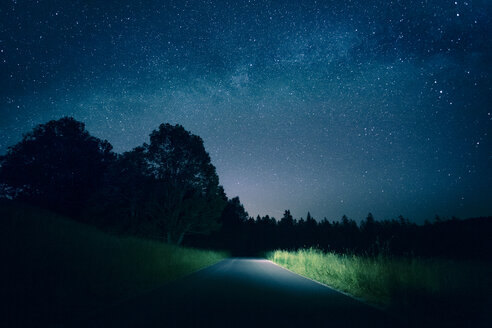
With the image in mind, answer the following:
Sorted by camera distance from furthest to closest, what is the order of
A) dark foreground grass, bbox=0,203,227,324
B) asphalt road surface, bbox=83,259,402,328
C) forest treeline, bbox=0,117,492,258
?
forest treeline, bbox=0,117,492,258 → dark foreground grass, bbox=0,203,227,324 → asphalt road surface, bbox=83,259,402,328

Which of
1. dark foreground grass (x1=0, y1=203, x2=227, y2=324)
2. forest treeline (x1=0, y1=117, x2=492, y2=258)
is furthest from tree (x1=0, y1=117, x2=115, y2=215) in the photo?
dark foreground grass (x1=0, y1=203, x2=227, y2=324)

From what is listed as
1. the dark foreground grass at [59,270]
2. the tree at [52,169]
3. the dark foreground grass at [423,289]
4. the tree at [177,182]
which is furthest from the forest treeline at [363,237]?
the tree at [52,169]

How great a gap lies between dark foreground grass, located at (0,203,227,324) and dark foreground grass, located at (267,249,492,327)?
7.01 meters

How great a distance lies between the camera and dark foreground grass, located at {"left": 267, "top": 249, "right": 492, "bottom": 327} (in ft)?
19.6

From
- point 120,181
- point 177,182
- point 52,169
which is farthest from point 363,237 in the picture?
point 52,169

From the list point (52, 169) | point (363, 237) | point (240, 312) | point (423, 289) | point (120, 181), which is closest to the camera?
point (240, 312)

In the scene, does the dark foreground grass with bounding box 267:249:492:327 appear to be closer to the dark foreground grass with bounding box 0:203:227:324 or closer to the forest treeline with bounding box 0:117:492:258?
the dark foreground grass with bounding box 0:203:227:324

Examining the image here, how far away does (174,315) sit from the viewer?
6.02 metres

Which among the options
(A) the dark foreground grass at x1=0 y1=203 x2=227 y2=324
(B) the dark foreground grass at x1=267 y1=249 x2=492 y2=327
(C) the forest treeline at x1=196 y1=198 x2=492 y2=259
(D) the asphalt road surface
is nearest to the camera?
(D) the asphalt road surface

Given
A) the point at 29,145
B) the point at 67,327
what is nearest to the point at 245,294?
the point at 67,327

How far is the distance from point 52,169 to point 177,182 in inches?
587

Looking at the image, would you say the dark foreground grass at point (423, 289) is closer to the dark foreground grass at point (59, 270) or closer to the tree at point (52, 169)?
the dark foreground grass at point (59, 270)

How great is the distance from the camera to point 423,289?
758cm

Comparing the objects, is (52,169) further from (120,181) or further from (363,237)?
(363,237)
